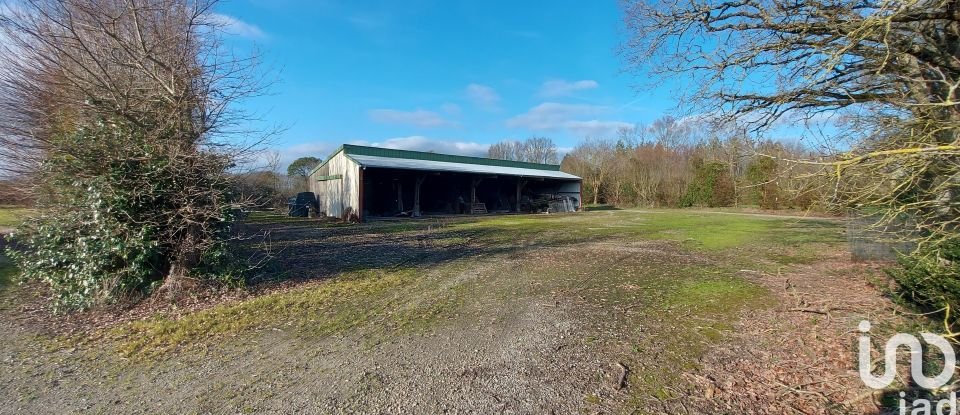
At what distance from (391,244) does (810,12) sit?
9579mm

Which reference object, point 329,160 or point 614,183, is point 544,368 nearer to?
point 329,160

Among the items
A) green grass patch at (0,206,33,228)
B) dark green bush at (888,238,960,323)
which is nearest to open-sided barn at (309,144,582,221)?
green grass patch at (0,206,33,228)

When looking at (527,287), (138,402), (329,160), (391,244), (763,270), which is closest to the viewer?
(138,402)

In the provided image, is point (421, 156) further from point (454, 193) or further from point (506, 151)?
point (506, 151)

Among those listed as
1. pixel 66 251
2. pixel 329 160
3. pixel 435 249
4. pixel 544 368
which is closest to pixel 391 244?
A: pixel 435 249

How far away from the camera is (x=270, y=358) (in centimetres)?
353

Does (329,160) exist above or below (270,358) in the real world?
above

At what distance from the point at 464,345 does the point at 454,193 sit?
72.7ft

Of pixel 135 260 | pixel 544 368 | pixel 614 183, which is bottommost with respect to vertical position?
pixel 544 368
